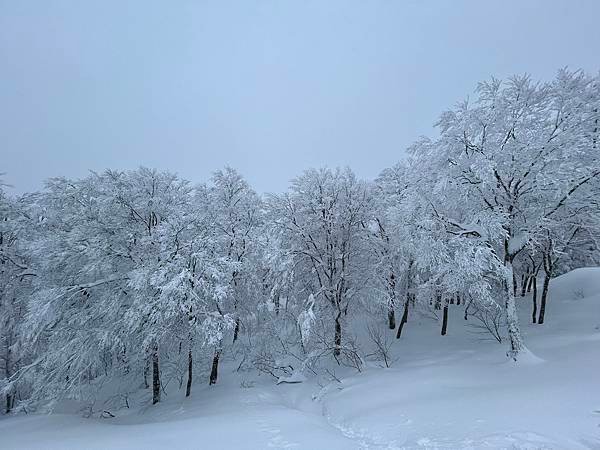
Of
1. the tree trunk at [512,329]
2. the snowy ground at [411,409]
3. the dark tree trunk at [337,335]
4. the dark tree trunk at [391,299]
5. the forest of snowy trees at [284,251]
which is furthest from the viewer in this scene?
the dark tree trunk at [391,299]

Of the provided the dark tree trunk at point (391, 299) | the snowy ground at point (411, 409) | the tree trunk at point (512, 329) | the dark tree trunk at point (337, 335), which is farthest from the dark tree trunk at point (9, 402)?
the tree trunk at point (512, 329)

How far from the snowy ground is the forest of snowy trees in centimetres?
143

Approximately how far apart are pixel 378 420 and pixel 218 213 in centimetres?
1517

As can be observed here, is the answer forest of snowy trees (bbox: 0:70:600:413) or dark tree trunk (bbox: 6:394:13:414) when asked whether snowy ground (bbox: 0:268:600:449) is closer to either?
forest of snowy trees (bbox: 0:70:600:413)

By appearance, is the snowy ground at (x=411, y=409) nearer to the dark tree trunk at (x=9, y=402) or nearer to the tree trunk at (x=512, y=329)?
the tree trunk at (x=512, y=329)

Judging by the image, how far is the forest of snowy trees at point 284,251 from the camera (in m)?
13.5

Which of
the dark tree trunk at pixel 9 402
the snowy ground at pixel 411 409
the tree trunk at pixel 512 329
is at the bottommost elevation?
the dark tree trunk at pixel 9 402

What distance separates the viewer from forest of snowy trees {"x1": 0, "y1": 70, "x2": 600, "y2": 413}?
44.2 feet

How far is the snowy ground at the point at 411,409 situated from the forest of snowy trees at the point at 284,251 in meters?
1.43

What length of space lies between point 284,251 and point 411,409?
1035 centimetres

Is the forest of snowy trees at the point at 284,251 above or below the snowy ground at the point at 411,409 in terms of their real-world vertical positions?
above

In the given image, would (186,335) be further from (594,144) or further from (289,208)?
(594,144)

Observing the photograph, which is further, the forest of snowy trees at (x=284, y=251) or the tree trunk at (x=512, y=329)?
the forest of snowy trees at (x=284, y=251)

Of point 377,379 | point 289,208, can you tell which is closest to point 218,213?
point 289,208
